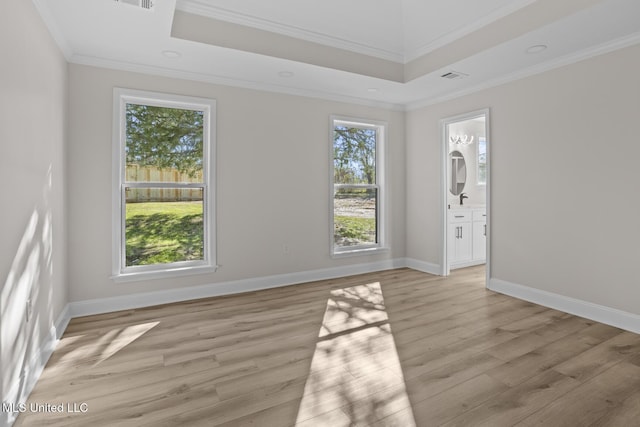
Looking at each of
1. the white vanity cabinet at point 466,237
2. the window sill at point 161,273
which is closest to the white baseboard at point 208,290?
the window sill at point 161,273

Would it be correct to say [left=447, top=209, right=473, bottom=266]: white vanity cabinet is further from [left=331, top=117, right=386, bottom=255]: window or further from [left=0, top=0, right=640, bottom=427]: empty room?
[left=331, top=117, right=386, bottom=255]: window

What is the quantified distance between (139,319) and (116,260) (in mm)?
686

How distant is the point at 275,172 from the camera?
4.39 metres

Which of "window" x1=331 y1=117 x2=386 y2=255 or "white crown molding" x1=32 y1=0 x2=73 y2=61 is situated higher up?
"white crown molding" x1=32 y1=0 x2=73 y2=61

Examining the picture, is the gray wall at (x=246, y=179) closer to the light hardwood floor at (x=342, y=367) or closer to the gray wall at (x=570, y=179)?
the light hardwood floor at (x=342, y=367)

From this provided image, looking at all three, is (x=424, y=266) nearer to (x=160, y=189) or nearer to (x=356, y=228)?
→ (x=356, y=228)

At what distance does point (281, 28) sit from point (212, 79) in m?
1.02

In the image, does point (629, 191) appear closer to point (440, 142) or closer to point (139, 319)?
point (440, 142)

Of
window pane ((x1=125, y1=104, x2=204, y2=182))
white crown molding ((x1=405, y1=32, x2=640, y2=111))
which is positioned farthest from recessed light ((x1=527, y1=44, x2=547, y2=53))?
window pane ((x1=125, y1=104, x2=204, y2=182))

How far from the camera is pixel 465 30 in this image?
11.4 ft

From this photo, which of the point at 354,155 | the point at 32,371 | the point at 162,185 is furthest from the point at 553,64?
the point at 32,371

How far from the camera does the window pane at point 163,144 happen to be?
3.67 metres

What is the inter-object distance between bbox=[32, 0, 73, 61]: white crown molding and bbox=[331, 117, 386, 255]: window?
9.72 ft

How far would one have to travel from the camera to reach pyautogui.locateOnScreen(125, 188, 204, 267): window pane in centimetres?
371
